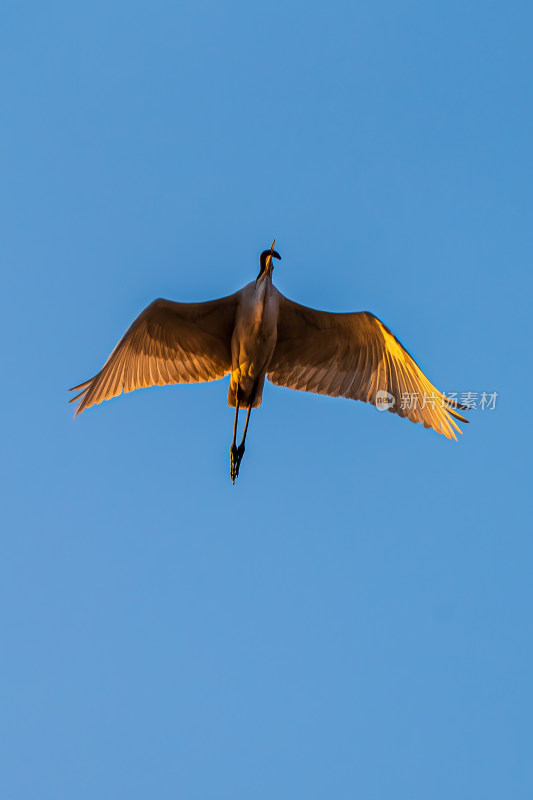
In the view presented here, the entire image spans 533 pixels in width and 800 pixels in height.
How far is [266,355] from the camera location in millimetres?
11445

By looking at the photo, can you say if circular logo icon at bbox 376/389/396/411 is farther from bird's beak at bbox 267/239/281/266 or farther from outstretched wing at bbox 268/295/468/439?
bird's beak at bbox 267/239/281/266

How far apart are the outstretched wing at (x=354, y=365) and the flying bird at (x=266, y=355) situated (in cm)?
1

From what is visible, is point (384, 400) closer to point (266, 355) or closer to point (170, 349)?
point (266, 355)

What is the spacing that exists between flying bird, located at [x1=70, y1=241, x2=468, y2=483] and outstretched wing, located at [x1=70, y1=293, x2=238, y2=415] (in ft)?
0.04

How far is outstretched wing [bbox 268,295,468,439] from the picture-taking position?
1160 centimetres

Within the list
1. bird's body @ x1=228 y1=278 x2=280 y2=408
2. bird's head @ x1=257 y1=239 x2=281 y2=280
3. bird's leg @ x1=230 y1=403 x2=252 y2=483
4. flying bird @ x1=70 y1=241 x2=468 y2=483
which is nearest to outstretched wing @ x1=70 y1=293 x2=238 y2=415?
flying bird @ x1=70 y1=241 x2=468 y2=483

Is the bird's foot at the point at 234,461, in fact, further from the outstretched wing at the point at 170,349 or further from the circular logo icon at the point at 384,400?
the circular logo icon at the point at 384,400

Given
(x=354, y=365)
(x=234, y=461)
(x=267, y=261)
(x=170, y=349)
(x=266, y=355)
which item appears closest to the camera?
(x=267, y=261)

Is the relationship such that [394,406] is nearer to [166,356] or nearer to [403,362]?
[403,362]

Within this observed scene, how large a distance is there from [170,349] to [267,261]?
1818 millimetres

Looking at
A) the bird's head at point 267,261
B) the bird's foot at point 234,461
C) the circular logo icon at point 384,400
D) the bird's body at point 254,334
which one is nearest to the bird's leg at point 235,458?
the bird's foot at point 234,461

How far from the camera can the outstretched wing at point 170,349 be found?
36.3 feet

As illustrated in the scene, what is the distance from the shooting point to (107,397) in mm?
11000

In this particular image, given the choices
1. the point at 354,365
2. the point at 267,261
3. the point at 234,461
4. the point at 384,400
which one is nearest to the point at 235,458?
the point at 234,461
